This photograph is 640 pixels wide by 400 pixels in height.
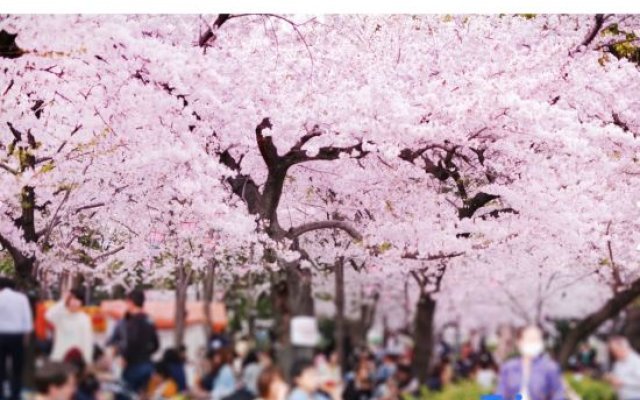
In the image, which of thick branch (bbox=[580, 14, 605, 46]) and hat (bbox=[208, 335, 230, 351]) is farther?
thick branch (bbox=[580, 14, 605, 46])

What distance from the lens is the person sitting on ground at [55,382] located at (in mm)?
3871

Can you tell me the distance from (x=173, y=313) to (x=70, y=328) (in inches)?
19.6

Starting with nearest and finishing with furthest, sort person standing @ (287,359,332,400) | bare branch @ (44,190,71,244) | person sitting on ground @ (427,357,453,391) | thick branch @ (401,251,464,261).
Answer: person standing @ (287,359,332,400), person sitting on ground @ (427,357,453,391), thick branch @ (401,251,464,261), bare branch @ (44,190,71,244)

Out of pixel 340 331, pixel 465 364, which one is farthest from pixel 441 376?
pixel 340 331

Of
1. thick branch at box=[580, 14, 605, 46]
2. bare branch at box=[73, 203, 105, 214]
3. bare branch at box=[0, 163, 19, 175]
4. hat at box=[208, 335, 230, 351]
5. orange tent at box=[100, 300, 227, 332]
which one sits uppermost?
thick branch at box=[580, 14, 605, 46]

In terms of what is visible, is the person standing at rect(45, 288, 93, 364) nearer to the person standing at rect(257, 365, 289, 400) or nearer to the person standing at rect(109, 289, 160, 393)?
the person standing at rect(109, 289, 160, 393)

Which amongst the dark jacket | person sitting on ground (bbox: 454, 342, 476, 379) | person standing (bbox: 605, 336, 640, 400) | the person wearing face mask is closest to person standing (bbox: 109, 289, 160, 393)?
the dark jacket

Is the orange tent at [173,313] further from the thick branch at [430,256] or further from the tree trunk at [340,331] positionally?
the thick branch at [430,256]

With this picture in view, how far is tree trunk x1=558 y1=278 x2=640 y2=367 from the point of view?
390cm

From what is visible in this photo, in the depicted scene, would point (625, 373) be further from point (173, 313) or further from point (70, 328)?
point (70, 328)

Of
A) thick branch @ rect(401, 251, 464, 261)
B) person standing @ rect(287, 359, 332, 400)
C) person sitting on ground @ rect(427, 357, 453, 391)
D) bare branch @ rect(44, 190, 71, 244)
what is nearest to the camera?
person standing @ rect(287, 359, 332, 400)

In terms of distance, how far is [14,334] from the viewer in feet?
13.0

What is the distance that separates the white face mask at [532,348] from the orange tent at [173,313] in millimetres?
1387

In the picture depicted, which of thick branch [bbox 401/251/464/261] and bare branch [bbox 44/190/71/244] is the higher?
bare branch [bbox 44/190/71/244]
